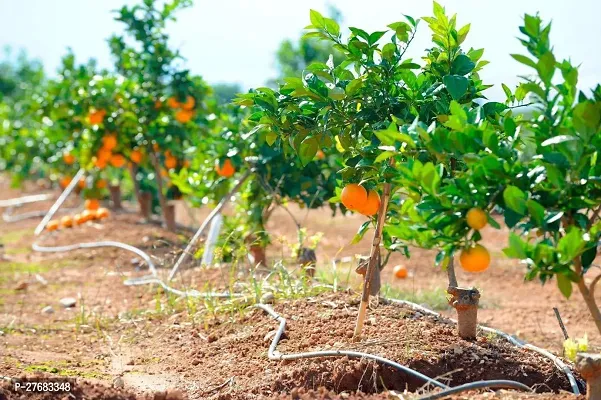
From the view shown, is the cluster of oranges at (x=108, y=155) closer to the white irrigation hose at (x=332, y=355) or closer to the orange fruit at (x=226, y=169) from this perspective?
the orange fruit at (x=226, y=169)

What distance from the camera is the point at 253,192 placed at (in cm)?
517

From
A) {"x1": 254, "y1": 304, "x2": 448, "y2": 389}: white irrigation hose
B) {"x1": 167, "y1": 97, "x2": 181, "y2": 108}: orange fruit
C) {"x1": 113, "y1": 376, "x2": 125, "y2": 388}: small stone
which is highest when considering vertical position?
{"x1": 167, "y1": 97, "x2": 181, "y2": 108}: orange fruit

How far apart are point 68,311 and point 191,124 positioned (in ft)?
8.55

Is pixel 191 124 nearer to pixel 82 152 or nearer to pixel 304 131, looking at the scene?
pixel 82 152

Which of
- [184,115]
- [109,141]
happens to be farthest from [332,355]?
[109,141]

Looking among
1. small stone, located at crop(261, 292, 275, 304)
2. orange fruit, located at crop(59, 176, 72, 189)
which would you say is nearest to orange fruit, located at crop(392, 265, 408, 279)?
small stone, located at crop(261, 292, 275, 304)

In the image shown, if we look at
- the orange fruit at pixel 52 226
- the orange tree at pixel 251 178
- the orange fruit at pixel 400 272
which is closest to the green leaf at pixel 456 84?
the orange tree at pixel 251 178

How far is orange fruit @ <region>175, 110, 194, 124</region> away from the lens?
22.2ft

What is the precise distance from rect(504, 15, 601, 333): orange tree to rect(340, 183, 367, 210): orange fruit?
66 centimetres

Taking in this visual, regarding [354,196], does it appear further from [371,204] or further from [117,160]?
[117,160]

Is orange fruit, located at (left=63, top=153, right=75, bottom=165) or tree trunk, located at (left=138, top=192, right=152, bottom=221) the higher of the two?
orange fruit, located at (left=63, top=153, right=75, bottom=165)

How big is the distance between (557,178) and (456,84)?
1.97 feet

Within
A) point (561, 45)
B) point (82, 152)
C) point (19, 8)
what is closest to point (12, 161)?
point (82, 152)

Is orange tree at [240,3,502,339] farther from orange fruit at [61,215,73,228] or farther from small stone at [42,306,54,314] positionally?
orange fruit at [61,215,73,228]
